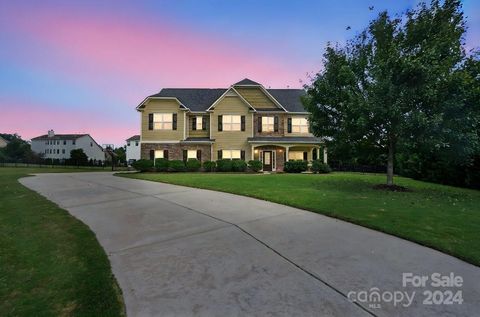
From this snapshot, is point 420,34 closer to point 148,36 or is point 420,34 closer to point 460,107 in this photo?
point 460,107

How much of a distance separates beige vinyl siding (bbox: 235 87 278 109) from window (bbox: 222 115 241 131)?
2585 millimetres

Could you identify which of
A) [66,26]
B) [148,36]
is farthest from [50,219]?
[148,36]

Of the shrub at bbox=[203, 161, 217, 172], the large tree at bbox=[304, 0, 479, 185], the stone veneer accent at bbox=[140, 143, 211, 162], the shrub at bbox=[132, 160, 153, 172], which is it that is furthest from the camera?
the stone veneer accent at bbox=[140, 143, 211, 162]

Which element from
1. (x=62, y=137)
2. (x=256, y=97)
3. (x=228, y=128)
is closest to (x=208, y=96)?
(x=228, y=128)

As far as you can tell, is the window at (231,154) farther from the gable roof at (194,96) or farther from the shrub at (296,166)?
the gable roof at (194,96)

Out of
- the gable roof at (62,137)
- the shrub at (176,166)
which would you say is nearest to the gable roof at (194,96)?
the shrub at (176,166)

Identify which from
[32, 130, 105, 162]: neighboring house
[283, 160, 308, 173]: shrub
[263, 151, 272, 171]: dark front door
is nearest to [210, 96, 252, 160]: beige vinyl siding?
[263, 151, 272, 171]: dark front door

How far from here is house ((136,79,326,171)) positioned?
1033 inches

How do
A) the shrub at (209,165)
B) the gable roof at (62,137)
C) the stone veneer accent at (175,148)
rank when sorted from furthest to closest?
the gable roof at (62,137) → the stone veneer accent at (175,148) → the shrub at (209,165)

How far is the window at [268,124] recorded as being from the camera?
27144 mm

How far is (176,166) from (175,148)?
2.67 meters

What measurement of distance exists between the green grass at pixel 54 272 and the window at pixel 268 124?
2204cm

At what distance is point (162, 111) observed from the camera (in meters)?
26.6

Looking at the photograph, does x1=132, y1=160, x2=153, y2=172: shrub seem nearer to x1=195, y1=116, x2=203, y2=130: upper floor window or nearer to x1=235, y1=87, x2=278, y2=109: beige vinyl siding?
x1=195, y1=116, x2=203, y2=130: upper floor window
